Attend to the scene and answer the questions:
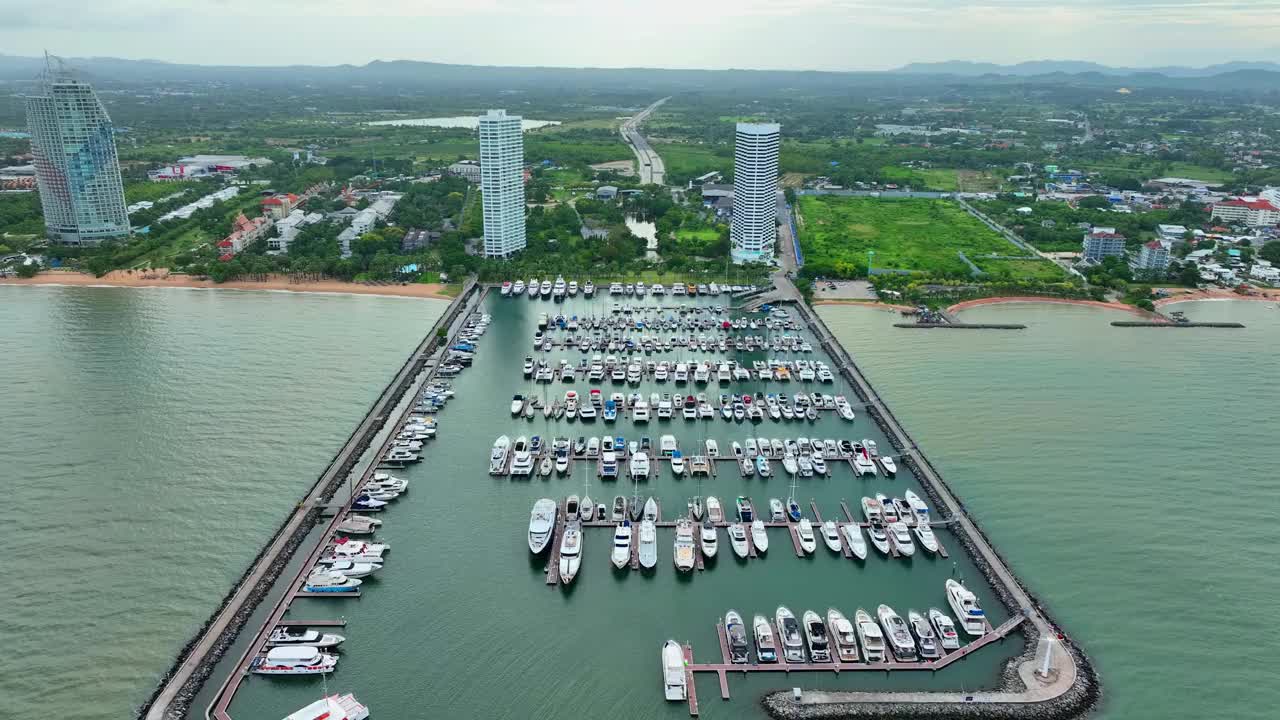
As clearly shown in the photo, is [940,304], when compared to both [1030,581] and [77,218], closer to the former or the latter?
[1030,581]

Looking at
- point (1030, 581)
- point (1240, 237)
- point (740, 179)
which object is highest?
point (740, 179)

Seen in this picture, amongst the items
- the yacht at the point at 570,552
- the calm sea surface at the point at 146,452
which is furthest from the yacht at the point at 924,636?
the calm sea surface at the point at 146,452

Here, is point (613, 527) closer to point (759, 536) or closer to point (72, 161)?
point (759, 536)

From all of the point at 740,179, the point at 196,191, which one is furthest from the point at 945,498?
the point at 196,191

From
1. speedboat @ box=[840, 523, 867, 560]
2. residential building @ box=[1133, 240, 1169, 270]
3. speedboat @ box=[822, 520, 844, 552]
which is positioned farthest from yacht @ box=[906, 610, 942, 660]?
residential building @ box=[1133, 240, 1169, 270]

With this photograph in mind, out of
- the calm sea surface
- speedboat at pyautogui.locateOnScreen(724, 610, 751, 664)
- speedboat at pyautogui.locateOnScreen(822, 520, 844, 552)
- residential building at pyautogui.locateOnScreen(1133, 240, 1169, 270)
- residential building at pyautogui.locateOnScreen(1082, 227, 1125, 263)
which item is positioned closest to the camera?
speedboat at pyautogui.locateOnScreen(724, 610, 751, 664)

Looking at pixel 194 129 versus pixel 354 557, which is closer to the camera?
pixel 354 557

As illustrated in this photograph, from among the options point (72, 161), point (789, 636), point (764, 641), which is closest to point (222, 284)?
point (72, 161)

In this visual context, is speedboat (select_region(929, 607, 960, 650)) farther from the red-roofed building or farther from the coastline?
the red-roofed building
